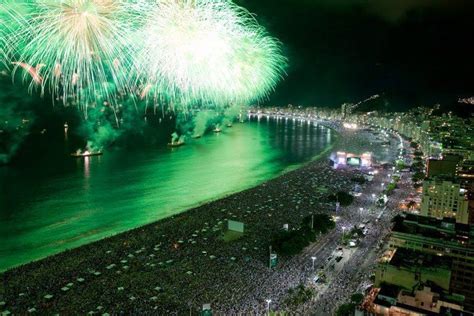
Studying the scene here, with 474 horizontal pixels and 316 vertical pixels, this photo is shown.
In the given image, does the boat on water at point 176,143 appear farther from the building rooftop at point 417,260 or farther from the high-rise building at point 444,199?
the building rooftop at point 417,260

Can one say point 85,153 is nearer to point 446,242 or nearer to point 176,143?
point 176,143

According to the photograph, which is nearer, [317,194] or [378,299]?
[378,299]

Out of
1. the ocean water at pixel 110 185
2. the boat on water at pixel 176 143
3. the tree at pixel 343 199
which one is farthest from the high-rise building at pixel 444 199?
the boat on water at pixel 176 143

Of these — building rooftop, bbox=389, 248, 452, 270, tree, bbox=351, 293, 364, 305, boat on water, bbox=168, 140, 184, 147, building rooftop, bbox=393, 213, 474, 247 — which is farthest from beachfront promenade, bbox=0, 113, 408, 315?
boat on water, bbox=168, 140, 184, 147

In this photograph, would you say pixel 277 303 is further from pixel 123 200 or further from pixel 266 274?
pixel 123 200

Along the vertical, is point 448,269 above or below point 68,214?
above

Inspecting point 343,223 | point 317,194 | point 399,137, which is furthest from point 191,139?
point 343,223

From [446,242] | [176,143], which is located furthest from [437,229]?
[176,143]
